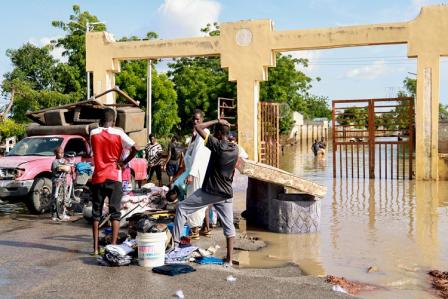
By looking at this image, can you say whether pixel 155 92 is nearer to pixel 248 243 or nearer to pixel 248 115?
pixel 248 115

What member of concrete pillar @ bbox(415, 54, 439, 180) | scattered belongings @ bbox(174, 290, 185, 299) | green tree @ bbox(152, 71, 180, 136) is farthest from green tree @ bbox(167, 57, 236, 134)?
scattered belongings @ bbox(174, 290, 185, 299)

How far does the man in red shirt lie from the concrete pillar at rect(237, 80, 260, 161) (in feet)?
43.0

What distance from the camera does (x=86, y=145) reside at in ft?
45.2

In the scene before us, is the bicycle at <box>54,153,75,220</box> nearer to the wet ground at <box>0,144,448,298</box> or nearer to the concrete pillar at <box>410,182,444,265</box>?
the wet ground at <box>0,144,448,298</box>

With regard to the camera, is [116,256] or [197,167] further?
[197,167]

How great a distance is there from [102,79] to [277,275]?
1701cm

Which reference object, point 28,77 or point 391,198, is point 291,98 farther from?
point 391,198

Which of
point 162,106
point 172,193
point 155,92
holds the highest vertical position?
point 155,92

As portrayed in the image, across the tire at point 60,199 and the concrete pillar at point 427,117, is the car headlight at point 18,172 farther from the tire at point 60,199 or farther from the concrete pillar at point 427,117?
the concrete pillar at point 427,117

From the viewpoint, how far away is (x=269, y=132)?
22.2 metres

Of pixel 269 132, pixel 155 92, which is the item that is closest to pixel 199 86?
pixel 155 92

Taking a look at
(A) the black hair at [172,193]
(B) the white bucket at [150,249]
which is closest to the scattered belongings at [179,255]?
(B) the white bucket at [150,249]

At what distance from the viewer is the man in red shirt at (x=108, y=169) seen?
7930 millimetres

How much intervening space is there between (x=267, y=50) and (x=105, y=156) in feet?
44.6
